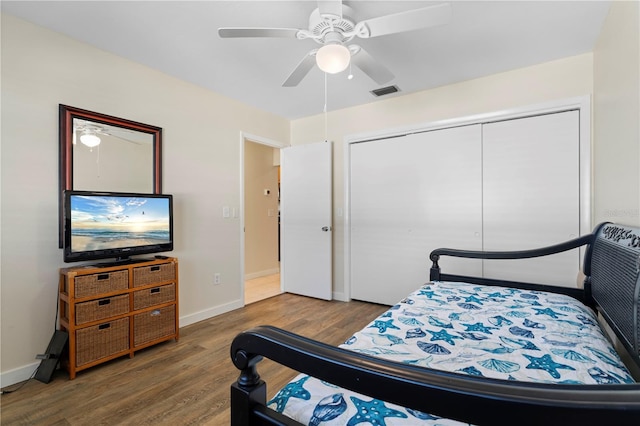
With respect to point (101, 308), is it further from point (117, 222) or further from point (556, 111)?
point (556, 111)

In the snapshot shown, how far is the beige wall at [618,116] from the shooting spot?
1479 millimetres

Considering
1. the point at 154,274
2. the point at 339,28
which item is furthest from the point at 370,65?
the point at 154,274

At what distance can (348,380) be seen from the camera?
60 centimetres

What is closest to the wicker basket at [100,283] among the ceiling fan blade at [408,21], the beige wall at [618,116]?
the ceiling fan blade at [408,21]

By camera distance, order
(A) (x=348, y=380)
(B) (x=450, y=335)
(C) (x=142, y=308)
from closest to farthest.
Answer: (A) (x=348, y=380) < (B) (x=450, y=335) < (C) (x=142, y=308)

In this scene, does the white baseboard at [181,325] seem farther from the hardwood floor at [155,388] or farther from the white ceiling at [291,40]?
the white ceiling at [291,40]

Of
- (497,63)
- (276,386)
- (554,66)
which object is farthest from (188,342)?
(554,66)

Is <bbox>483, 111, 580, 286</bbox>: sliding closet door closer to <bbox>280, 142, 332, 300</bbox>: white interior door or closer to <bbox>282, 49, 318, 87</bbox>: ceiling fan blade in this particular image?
<bbox>280, 142, 332, 300</bbox>: white interior door

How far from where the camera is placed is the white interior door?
3832 millimetres

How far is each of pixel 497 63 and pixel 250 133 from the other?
8.91 ft

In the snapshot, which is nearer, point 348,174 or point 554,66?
point 554,66

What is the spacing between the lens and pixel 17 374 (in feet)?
6.52

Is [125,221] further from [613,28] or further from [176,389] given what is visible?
[613,28]

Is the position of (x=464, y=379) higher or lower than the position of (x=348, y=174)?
lower
